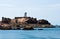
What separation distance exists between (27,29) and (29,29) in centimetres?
153

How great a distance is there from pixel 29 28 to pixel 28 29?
17.3ft

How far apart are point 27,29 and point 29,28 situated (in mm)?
5299

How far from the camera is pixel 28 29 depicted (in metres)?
190

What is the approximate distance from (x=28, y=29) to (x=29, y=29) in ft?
2.57

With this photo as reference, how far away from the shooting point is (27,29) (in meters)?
190

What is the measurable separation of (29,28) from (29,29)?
546 centimetres

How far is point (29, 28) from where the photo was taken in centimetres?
18488
